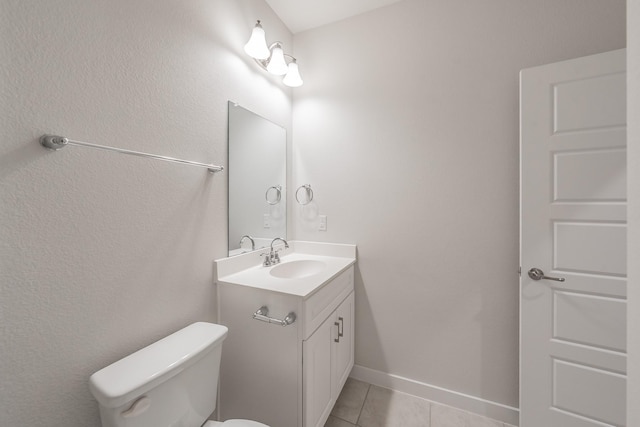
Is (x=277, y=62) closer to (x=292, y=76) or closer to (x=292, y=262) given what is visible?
(x=292, y=76)

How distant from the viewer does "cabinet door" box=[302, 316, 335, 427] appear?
3.60ft

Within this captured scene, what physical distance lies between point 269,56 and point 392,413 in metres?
2.41

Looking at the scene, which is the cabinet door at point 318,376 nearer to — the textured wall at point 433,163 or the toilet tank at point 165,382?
the toilet tank at point 165,382

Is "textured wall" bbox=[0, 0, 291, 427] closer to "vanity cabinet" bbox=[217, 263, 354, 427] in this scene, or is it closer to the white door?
"vanity cabinet" bbox=[217, 263, 354, 427]

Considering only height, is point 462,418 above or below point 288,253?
below

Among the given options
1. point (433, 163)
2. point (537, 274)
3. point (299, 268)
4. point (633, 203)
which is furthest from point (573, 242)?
point (299, 268)

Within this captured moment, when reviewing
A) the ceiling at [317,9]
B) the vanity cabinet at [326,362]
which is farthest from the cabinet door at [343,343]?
the ceiling at [317,9]

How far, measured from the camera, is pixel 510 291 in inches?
55.5

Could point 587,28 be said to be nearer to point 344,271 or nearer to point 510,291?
point 510,291

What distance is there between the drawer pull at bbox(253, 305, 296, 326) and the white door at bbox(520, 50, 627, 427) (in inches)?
48.4

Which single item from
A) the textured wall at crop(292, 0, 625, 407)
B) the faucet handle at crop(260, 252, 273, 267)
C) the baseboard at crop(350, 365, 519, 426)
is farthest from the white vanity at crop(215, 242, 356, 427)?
the textured wall at crop(292, 0, 625, 407)

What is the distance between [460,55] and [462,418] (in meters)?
2.24

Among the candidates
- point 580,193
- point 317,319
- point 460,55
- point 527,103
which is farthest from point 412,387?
point 460,55

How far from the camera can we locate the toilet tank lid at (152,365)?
2.30 feet
